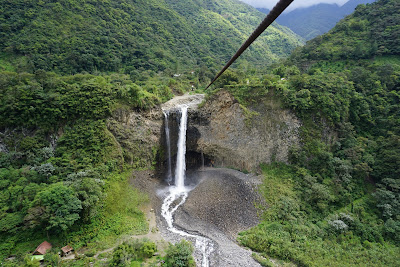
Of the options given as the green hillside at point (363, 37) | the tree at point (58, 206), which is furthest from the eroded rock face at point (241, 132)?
the green hillside at point (363, 37)

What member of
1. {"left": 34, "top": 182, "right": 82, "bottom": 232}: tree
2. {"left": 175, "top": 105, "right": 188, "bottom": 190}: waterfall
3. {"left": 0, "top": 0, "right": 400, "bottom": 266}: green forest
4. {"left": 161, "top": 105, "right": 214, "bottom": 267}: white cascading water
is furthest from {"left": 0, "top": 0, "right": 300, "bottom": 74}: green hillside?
{"left": 34, "top": 182, "right": 82, "bottom": 232}: tree

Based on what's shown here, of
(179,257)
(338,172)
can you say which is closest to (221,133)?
(338,172)

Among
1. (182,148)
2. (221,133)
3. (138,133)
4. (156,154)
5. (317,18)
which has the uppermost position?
(317,18)

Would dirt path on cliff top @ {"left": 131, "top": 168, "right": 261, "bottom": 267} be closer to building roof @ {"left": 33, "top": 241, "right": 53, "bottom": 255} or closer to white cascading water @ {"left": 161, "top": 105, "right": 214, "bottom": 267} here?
white cascading water @ {"left": 161, "top": 105, "right": 214, "bottom": 267}

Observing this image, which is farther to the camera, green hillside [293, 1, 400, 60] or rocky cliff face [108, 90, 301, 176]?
green hillside [293, 1, 400, 60]

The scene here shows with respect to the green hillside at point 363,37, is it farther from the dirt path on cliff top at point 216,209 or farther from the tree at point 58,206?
the tree at point 58,206

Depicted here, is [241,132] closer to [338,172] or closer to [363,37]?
[338,172]

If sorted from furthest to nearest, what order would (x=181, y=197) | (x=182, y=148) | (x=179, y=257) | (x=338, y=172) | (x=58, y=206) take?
(x=182, y=148)
(x=181, y=197)
(x=338, y=172)
(x=58, y=206)
(x=179, y=257)

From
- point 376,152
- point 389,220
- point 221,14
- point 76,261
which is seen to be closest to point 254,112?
point 376,152
